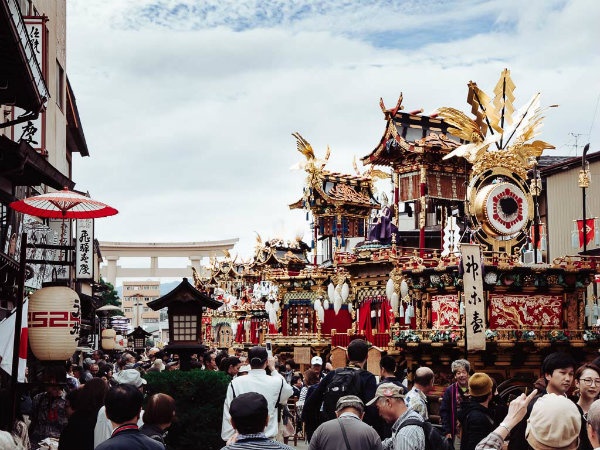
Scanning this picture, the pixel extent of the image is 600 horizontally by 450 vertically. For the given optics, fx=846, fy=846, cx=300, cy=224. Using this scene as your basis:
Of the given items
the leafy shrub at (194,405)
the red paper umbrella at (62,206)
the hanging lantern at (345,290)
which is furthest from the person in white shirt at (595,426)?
the hanging lantern at (345,290)

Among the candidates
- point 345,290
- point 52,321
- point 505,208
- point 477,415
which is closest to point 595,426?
point 477,415

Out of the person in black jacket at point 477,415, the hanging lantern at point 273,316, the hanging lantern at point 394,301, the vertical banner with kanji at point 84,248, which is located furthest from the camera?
the hanging lantern at point 273,316

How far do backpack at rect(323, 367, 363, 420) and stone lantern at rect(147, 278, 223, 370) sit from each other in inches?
250

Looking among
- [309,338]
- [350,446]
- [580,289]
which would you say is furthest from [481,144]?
[350,446]

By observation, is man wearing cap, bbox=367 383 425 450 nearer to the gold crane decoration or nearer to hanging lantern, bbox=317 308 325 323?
the gold crane decoration

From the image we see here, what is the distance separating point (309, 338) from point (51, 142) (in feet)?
51.6

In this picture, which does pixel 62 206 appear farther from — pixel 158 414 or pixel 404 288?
pixel 404 288

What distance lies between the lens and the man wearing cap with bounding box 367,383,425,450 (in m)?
6.52

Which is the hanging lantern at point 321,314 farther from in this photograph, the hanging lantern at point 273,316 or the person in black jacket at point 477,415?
the person in black jacket at point 477,415

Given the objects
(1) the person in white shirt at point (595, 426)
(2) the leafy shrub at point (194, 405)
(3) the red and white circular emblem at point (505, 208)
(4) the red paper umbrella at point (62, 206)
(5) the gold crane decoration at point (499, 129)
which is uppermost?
(5) the gold crane decoration at point (499, 129)

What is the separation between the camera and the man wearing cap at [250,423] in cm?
529

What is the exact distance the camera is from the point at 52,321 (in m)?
12.4

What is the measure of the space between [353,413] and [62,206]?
24.9 ft

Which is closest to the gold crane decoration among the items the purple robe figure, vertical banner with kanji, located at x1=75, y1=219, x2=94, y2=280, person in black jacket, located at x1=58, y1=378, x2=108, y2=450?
the purple robe figure
